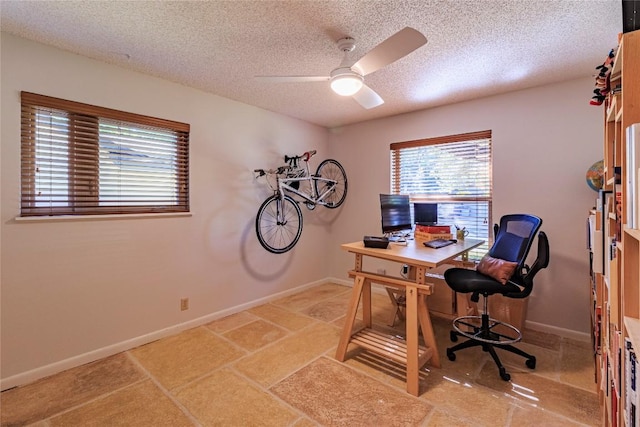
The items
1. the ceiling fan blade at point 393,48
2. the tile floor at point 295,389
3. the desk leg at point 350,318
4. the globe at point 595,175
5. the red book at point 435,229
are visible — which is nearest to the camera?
the ceiling fan blade at point 393,48

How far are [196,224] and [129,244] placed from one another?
63 cm

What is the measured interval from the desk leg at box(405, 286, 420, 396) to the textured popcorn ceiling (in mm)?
1802

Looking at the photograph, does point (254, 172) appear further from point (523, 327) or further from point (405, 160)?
point (523, 327)

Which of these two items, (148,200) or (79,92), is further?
(148,200)

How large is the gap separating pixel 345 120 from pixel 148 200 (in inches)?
108

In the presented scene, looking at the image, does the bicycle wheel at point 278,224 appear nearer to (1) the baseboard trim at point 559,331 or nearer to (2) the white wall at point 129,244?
(2) the white wall at point 129,244

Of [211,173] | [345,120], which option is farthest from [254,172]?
[345,120]

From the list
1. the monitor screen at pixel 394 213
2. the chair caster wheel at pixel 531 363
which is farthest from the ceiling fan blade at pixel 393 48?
the chair caster wheel at pixel 531 363

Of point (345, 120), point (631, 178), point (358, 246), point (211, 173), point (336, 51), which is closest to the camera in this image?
point (631, 178)

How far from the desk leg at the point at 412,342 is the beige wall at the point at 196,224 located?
70.0 inches

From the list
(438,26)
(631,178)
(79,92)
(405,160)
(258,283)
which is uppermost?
(438,26)

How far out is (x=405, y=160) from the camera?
3922 millimetres

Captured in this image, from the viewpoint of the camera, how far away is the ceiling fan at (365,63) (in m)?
1.57

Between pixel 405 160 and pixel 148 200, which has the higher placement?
pixel 405 160
